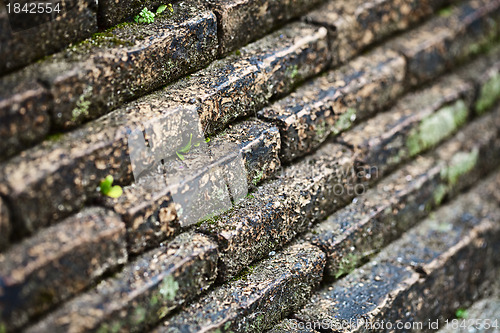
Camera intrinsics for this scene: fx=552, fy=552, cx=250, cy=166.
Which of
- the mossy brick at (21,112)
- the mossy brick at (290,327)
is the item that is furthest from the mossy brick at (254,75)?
the mossy brick at (290,327)

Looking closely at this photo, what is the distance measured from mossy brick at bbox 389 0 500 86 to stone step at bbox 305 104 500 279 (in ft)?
1.46

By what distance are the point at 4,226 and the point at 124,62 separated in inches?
30.4

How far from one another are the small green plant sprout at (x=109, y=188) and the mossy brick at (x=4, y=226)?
369 mm

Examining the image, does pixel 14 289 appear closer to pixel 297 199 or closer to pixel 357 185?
pixel 297 199

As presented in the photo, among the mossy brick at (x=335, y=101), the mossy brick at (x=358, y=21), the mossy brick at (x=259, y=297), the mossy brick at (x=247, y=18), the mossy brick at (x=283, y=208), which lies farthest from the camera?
the mossy brick at (x=358, y=21)

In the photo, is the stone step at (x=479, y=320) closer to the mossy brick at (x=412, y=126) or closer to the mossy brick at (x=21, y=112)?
the mossy brick at (x=412, y=126)

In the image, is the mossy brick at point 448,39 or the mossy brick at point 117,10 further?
the mossy brick at point 448,39

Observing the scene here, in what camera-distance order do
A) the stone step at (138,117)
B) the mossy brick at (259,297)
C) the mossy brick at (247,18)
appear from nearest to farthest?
the stone step at (138,117)
the mossy brick at (259,297)
the mossy brick at (247,18)

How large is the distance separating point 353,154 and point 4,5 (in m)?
1.75

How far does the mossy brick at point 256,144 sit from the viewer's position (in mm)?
2480

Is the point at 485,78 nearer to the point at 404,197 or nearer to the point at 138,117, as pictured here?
the point at 404,197

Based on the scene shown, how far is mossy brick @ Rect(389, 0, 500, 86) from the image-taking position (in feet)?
10.5

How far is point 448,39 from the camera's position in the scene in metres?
3.32

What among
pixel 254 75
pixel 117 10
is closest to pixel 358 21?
pixel 254 75
